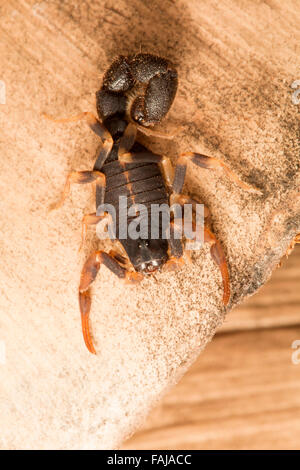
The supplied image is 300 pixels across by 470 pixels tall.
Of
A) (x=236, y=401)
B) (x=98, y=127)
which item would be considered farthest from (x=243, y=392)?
(x=98, y=127)

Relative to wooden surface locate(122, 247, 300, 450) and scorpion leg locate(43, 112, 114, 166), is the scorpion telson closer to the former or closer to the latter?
scorpion leg locate(43, 112, 114, 166)

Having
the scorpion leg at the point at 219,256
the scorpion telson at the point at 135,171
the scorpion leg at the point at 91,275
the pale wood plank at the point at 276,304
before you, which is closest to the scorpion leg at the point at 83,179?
the scorpion telson at the point at 135,171

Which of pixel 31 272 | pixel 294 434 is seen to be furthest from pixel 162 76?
pixel 294 434

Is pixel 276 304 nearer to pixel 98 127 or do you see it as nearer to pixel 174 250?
pixel 174 250

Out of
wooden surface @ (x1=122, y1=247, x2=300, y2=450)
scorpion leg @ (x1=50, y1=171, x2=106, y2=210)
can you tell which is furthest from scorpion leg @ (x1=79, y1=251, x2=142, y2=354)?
wooden surface @ (x1=122, y1=247, x2=300, y2=450)

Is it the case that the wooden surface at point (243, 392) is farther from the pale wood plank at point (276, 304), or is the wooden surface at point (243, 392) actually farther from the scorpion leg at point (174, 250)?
the scorpion leg at point (174, 250)

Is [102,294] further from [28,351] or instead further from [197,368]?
[197,368]

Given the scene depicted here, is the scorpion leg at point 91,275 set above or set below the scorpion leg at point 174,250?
below
